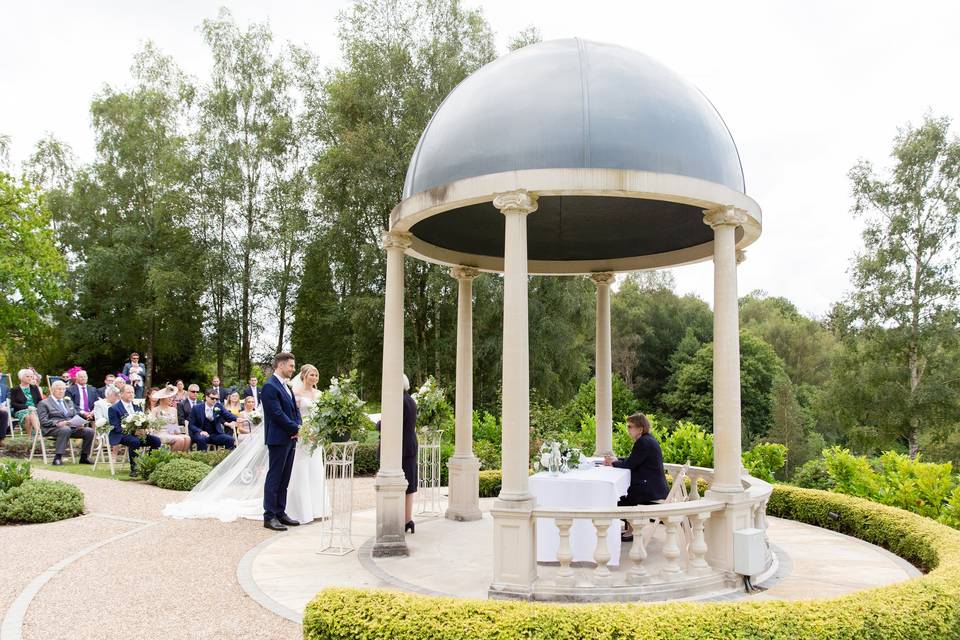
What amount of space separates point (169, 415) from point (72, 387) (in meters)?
4.05

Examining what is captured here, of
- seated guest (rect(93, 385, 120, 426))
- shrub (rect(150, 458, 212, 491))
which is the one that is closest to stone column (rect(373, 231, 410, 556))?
shrub (rect(150, 458, 212, 491))

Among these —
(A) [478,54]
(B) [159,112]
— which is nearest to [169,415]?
(A) [478,54]

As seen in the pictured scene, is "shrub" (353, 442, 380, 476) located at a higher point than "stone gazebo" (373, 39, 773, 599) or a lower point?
lower

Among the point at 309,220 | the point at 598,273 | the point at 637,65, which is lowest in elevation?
the point at 598,273

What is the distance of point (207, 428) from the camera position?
18000mm

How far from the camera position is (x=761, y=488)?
8211 mm

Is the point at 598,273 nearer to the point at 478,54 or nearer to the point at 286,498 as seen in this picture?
the point at 286,498

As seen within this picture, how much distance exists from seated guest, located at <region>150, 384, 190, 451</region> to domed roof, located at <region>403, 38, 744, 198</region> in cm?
1165

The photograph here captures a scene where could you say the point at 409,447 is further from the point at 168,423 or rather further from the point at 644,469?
the point at 168,423

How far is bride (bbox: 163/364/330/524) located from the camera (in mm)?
10922

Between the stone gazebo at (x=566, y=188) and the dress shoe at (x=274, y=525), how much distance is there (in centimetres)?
243

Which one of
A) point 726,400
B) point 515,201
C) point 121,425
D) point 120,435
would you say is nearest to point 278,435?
point 515,201

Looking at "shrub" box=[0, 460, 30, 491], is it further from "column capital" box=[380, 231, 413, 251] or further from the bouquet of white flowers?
"column capital" box=[380, 231, 413, 251]

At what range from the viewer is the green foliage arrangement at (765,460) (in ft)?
44.0
